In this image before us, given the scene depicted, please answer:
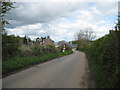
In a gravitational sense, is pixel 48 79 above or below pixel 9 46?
below

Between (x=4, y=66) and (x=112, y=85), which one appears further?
(x=4, y=66)

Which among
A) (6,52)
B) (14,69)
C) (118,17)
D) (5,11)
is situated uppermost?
(5,11)

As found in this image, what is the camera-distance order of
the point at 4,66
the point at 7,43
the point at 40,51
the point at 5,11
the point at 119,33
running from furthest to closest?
the point at 40,51
the point at 5,11
the point at 7,43
the point at 4,66
the point at 119,33

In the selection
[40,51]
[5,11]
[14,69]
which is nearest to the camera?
[14,69]

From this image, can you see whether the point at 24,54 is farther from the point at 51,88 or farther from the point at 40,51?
the point at 51,88

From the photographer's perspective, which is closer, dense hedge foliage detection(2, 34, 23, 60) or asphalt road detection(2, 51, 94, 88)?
asphalt road detection(2, 51, 94, 88)

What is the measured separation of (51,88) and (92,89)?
1.90 meters

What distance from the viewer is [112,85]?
789cm

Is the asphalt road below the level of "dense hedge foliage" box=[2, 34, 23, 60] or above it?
below

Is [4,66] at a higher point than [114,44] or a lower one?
lower

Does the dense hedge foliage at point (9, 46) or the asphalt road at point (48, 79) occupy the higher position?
the dense hedge foliage at point (9, 46)

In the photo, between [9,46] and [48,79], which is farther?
[9,46]

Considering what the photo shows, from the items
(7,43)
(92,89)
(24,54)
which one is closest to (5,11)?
(7,43)

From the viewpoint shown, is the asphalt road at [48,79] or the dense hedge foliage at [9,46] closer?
the asphalt road at [48,79]
